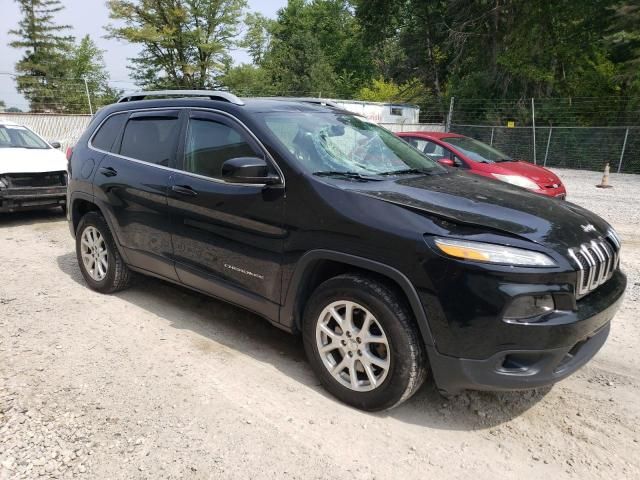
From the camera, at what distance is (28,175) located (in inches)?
308

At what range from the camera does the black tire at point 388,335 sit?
267 centimetres

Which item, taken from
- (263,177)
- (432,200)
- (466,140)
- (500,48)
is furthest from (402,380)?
(500,48)

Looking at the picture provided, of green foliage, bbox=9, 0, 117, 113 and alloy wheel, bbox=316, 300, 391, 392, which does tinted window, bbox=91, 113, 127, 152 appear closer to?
alloy wheel, bbox=316, 300, 391, 392

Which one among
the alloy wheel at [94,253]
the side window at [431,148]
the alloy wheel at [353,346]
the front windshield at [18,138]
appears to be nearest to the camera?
the alloy wheel at [353,346]

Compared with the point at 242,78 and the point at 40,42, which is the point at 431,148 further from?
the point at 40,42

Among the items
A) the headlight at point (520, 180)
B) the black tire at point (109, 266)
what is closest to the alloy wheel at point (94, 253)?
the black tire at point (109, 266)

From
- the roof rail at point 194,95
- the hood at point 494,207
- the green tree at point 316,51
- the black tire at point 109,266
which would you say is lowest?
the black tire at point 109,266

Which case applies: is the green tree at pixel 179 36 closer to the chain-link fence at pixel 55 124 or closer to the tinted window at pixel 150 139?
the chain-link fence at pixel 55 124

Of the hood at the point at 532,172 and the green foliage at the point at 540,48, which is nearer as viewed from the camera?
Answer: the hood at the point at 532,172

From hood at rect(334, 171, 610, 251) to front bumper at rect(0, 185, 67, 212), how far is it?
21.4 feet

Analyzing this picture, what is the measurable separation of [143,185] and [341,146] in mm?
1714

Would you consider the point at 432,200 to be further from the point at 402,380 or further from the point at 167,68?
the point at 167,68

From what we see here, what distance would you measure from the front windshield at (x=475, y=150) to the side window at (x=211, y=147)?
6.24 metres

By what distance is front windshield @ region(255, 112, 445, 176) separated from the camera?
131 inches
